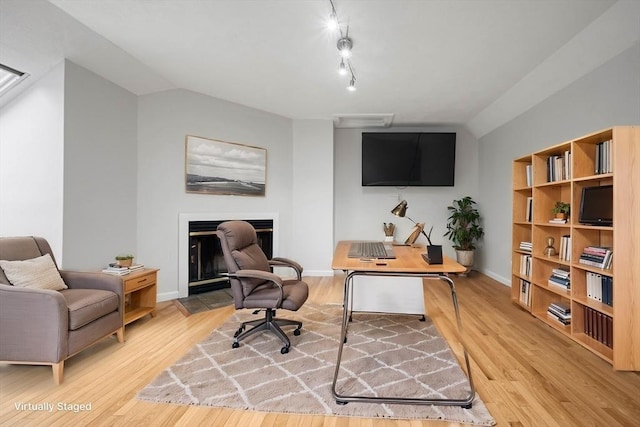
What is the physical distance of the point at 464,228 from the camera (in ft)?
16.5

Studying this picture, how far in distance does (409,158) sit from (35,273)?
193 inches

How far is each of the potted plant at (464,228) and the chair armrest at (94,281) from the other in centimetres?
473

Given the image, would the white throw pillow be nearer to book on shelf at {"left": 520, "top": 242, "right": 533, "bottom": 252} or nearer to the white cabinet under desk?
the white cabinet under desk

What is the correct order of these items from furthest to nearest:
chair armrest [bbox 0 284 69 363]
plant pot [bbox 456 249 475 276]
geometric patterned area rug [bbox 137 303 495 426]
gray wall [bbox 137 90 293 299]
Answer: plant pot [bbox 456 249 475 276] < gray wall [bbox 137 90 293 299] < chair armrest [bbox 0 284 69 363] < geometric patterned area rug [bbox 137 303 495 426]

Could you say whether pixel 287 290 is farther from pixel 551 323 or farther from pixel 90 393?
pixel 551 323

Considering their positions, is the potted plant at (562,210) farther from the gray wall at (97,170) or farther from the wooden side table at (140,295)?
the gray wall at (97,170)

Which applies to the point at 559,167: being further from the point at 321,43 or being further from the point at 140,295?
the point at 140,295

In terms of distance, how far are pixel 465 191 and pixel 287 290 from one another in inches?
167

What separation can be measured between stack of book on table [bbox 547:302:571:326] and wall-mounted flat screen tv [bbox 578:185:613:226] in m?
0.86

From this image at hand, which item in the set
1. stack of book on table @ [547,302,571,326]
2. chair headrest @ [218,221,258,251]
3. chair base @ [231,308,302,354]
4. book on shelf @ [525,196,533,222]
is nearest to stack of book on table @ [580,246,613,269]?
stack of book on table @ [547,302,571,326]

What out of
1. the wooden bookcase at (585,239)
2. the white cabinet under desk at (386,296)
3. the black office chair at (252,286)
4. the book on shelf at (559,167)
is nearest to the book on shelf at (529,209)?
the wooden bookcase at (585,239)

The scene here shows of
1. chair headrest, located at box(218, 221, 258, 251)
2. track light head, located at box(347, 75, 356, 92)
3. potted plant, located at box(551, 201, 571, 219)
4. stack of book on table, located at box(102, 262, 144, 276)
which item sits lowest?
stack of book on table, located at box(102, 262, 144, 276)

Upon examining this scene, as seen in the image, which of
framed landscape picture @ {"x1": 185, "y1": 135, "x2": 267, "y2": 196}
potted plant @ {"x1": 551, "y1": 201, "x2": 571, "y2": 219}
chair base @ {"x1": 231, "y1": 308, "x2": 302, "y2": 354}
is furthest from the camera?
framed landscape picture @ {"x1": 185, "y1": 135, "x2": 267, "y2": 196}

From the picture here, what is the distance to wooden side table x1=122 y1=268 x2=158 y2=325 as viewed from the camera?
9.13 feet
